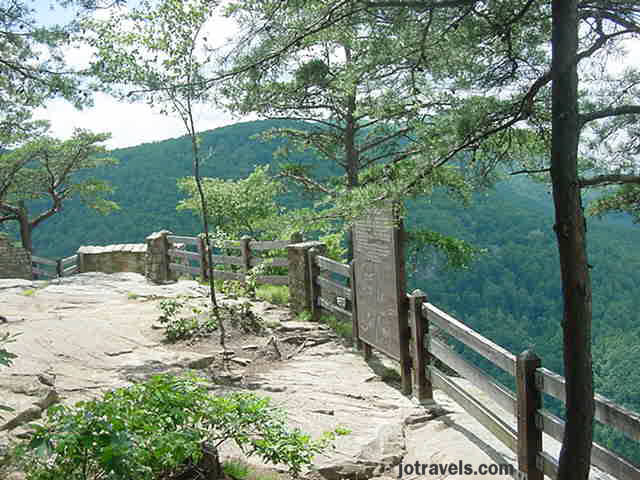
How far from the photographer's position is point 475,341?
4.55m

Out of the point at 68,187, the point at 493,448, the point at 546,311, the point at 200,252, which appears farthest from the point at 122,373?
the point at 546,311

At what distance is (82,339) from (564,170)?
5413 mm

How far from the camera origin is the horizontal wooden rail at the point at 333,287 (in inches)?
304

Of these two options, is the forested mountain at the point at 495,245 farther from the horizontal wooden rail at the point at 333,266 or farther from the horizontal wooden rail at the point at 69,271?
the horizontal wooden rail at the point at 333,266

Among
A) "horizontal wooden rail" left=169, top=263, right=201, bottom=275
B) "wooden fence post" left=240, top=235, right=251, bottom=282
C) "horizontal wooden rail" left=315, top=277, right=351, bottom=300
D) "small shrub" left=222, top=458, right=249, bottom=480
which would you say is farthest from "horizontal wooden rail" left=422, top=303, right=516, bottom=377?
"horizontal wooden rail" left=169, top=263, right=201, bottom=275

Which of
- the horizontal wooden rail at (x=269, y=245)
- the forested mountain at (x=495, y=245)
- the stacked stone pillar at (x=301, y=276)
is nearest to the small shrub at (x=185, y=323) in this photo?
the stacked stone pillar at (x=301, y=276)

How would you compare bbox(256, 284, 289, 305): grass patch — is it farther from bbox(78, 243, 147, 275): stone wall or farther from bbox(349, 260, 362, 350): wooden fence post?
bbox(78, 243, 147, 275): stone wall

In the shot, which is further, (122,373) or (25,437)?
(122,373)

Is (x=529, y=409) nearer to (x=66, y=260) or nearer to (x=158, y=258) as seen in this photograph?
(x=158, y=258)

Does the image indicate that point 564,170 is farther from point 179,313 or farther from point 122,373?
point 179,313

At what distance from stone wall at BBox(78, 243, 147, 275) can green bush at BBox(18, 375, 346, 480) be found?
1368cm

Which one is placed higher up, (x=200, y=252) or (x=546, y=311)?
(x=200, y=252)

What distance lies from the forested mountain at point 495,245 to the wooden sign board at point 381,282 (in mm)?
20629

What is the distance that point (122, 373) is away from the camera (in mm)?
5621
